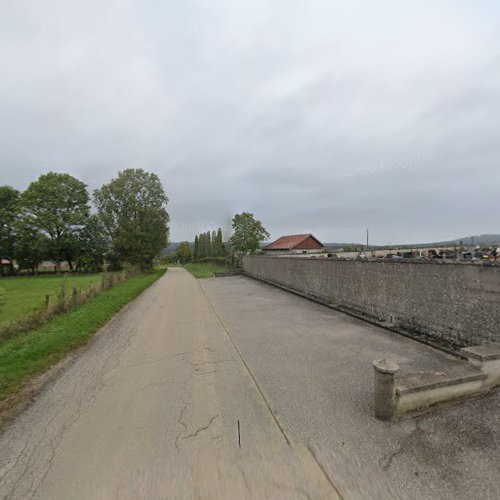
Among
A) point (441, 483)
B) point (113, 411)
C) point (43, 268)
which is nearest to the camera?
point (441, 483)

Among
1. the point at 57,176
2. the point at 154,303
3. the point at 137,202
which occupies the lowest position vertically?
the point at 154,303

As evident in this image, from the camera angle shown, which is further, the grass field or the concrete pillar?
the grass field

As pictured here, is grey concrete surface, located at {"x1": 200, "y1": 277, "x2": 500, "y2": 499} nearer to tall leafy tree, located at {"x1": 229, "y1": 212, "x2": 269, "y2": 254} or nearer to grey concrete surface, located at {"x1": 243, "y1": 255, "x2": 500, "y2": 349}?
grey concrete surface, located at {"x1": 243, "y1": 255, "x2": 500, "y2": 349}

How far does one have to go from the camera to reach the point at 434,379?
3.59 meters

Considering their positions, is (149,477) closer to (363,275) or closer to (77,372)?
(77,372)

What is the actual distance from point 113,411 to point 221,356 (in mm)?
2402

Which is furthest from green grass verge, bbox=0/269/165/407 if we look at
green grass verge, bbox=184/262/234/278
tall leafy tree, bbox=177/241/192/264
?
tall leafy tree, bbox=177/241/192/264

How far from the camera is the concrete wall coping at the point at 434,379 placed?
3.42 m

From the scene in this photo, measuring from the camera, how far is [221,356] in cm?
580

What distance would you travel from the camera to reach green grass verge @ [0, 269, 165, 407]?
4.88 meters

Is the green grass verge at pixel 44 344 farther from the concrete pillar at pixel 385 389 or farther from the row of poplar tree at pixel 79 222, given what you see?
the row of poplar tree at pixel 79 222

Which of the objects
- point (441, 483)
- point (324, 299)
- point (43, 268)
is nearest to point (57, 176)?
point (43, 268)

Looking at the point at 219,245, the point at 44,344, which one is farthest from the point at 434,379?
the point at 219,245

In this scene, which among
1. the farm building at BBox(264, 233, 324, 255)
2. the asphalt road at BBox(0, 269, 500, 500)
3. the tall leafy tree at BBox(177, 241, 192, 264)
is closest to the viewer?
the asphalt road at BBox(0, 269, 500, 500)
